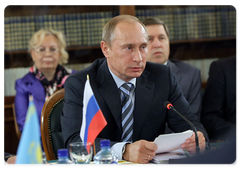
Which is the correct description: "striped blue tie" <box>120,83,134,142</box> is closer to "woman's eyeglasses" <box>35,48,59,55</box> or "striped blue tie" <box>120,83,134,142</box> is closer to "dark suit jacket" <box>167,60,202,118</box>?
"dark suit jacket" <box>167,60,202,118</box>

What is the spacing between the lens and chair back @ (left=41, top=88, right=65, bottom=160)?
1.86 meters

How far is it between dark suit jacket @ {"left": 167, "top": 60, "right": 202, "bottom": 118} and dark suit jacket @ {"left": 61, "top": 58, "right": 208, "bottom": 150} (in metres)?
0.61

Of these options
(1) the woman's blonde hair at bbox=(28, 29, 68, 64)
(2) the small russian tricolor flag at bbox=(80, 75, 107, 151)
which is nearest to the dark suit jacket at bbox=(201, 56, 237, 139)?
(2) the small russian tricolor flag at bbox=(80, 75, 107, 151)

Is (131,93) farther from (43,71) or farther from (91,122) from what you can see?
(43,71)

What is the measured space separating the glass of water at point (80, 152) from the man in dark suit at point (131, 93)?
0.72ft

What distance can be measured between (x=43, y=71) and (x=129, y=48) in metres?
1.48

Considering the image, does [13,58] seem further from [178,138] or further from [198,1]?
[178,138]

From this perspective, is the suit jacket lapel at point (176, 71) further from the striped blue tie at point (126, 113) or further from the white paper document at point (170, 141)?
the white paper document at point (170, 141)

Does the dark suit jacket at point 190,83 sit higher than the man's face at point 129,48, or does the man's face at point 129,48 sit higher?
the man's face at point 129,48

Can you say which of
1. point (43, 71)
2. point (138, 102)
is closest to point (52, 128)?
point (138, 102)

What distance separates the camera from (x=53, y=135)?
1887mm

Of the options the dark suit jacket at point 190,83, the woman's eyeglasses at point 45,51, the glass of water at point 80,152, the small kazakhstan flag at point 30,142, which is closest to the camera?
the small kazakhstan flag at point 30,142

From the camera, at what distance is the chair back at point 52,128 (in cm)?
186

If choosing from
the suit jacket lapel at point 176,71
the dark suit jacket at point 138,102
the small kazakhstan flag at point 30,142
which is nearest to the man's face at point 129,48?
the dark suit jacket at point 138,102
